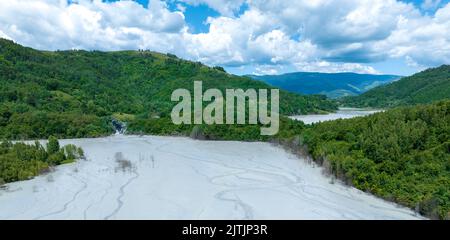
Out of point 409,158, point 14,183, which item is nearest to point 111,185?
point 14,183

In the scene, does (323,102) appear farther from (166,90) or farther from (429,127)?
(429,127)

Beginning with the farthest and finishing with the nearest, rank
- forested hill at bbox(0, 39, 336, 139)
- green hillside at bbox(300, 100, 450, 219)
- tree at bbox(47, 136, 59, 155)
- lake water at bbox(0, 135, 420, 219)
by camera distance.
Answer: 1. forested hill at bbox(0, 39, 336, 139)
2. tree at bbox(47, 136, 59, 155)
3. green hillside at bbox(300, 100, 450, 219)
4. lake water at bbox(0, 135, 420, 219)

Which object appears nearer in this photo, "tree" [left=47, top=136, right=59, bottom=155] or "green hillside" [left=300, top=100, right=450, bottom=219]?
"green hillside" [left=300, top=100, right=450, bottom=219]

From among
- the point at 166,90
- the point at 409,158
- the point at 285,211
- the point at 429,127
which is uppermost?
the point at 166,90

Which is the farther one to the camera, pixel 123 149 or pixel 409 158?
pixel 123 149

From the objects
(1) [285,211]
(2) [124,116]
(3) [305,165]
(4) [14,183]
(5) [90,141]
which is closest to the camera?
(1) [285,211]

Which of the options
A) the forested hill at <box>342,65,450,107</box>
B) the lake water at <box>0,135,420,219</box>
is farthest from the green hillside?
the forested hill at <box>342,65,450,107</box>

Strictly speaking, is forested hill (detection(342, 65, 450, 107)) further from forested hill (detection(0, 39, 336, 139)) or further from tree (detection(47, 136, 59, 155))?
tree (detection(47, 136, 59, 155))

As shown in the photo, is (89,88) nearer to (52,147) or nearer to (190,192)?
(52,147)
